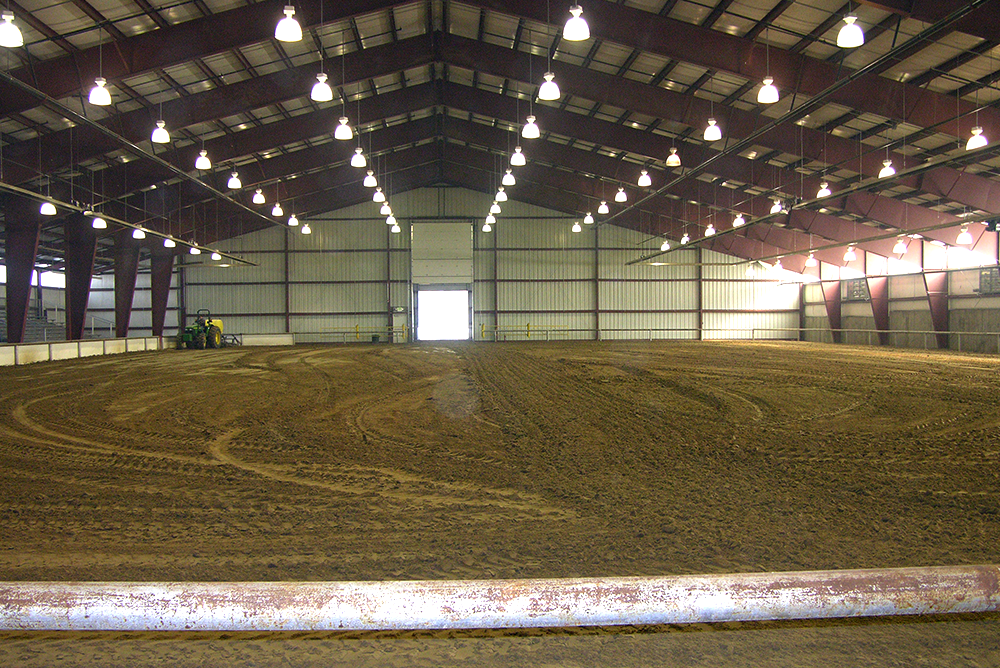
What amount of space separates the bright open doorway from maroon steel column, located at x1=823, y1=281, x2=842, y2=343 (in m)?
22.1

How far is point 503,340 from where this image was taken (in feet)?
120

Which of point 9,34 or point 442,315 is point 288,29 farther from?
point 442,315

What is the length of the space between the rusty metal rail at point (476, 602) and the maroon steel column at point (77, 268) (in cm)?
2630

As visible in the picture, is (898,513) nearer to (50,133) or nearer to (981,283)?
(50,133)

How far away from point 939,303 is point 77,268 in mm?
39851

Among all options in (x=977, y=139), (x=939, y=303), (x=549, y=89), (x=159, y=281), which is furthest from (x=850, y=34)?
(x=159, y=281)

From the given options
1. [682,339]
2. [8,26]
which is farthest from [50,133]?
[682,339]

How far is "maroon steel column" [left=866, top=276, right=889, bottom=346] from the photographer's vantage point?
3081 centimetres

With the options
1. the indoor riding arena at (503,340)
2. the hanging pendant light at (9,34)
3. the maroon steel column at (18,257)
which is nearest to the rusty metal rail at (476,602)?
the indoor riding arena at (503,340)

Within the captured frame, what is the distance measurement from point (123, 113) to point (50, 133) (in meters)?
3.13

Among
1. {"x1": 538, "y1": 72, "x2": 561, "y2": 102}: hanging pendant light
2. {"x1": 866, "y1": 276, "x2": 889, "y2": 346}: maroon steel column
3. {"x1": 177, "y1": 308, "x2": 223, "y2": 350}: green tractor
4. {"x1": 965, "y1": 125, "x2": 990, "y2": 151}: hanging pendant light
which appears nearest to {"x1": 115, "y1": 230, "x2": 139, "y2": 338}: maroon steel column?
{"x1": 177, "y1": 308, "x2": 223, "y2": 350}: green tractor

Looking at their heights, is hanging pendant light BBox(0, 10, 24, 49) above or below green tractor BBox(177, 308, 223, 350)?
above

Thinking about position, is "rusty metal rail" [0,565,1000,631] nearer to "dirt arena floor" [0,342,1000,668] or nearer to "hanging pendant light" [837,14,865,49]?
"dirt arena floor" [0,342,1000,668]

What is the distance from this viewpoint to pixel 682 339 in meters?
37.0
